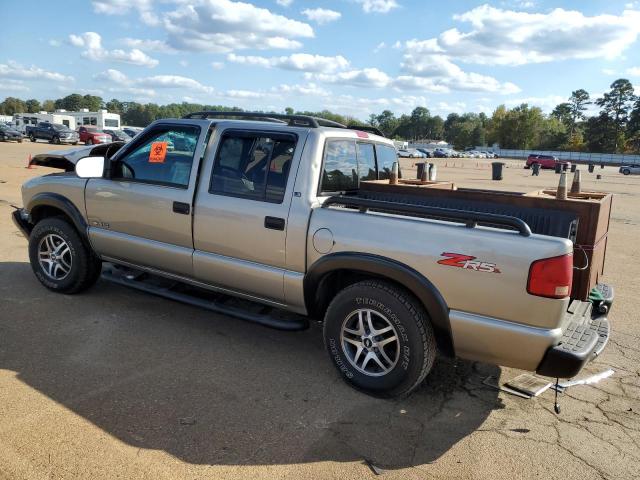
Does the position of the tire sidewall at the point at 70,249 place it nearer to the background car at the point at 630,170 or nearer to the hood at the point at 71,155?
the hood at the point at 71,155

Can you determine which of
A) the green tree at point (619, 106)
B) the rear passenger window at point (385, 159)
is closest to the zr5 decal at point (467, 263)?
the rear passenger window at point (385, 159)

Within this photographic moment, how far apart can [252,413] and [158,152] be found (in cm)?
249

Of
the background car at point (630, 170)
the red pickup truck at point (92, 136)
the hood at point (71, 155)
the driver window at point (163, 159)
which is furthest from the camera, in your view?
the background car at point (630, 170)

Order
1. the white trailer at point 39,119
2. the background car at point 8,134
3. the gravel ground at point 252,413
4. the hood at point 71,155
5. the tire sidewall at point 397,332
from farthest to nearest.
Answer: the white trailer at point 39,119, the background car at point 8,134, the hood at point 71,155, the tire sidewall at point 397,332, the gravel ground at point 252,413

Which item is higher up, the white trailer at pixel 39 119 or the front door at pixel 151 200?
the white trailer at pixel 39 119

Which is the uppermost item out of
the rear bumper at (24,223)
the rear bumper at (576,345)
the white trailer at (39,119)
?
the white trailer at (39,119)

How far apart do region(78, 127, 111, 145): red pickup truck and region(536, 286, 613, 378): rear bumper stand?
37216 millimetres

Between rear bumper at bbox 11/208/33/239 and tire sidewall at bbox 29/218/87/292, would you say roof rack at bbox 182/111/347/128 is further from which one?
rear bumper at bbox 11/208/33/239

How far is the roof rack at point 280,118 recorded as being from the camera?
4.05 metres

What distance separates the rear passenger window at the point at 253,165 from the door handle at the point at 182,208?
248mm

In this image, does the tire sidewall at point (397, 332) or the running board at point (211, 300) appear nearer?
the tire sidewall at point (397, 332)

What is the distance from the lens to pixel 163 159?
14.5ft

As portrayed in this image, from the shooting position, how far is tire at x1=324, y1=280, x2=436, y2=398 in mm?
3230

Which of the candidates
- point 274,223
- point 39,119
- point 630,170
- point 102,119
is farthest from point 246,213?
point 39,119
